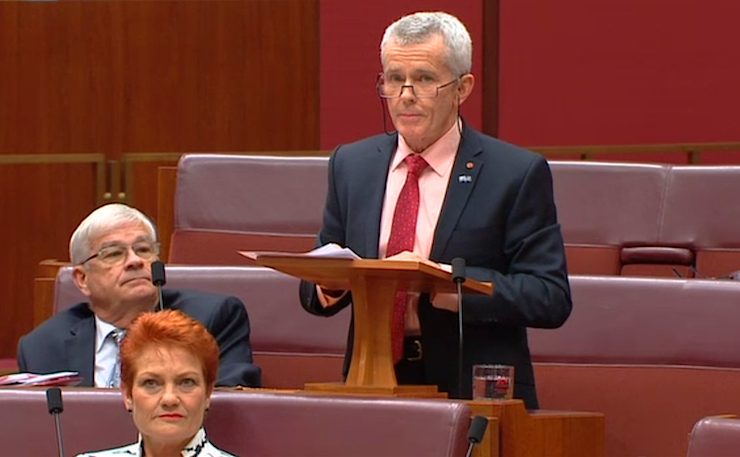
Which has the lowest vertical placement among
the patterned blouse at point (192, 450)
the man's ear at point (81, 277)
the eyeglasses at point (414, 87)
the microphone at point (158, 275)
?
the patterned blouse at point (192, 450)

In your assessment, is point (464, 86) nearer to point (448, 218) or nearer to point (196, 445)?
point (448, 218)

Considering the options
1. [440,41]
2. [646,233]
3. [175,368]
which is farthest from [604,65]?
[175,368]

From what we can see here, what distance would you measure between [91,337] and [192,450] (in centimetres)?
70

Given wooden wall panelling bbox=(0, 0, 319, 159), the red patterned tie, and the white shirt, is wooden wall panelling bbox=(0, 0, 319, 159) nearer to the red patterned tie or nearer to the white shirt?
the white shirt

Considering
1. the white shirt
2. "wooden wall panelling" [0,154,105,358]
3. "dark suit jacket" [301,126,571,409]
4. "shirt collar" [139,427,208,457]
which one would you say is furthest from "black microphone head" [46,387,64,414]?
"wooden wall panelling" [0,154,105,358]

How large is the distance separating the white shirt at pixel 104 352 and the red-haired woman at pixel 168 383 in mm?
588

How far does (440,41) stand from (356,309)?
0.36 meters

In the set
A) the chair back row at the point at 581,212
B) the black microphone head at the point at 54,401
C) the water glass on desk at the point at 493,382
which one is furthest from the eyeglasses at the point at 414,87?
the chair back row at the point at 581,212

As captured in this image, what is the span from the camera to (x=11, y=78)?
444 centimetres

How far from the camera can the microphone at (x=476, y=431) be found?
1648 millimetres

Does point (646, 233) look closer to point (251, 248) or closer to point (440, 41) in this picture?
point (251, 248)

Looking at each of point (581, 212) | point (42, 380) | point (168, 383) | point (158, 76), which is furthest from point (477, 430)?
point (158, 76)

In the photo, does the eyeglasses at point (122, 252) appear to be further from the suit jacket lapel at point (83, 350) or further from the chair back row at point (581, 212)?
the chair back row at point (581, 212)

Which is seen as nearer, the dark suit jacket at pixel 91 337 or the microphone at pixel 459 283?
the microphone at pixel 459 283
